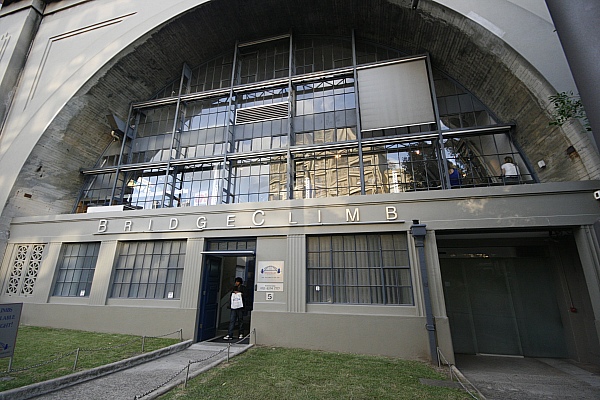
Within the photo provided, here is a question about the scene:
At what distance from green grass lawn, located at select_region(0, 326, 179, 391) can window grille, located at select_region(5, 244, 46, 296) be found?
214 cm

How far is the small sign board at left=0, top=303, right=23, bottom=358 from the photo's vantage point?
225 inches

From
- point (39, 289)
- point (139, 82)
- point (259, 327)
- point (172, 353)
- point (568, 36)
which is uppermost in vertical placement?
point (139, 82)

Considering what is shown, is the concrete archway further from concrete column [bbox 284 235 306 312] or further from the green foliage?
concrete column [bbox 284 235 306 312]

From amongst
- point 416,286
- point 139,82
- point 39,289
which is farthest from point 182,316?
point 139,82

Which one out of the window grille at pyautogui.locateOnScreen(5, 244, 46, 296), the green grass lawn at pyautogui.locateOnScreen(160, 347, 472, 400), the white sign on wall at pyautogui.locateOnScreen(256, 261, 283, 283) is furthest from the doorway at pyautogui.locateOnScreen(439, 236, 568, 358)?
the window grille at pyautogui.locateOnScreen(5, 244, 46, 296)

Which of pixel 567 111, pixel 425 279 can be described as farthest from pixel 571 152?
pixel 425 279

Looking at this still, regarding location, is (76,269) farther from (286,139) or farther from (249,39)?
(249,39)

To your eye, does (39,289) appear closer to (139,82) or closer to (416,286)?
(139,82)

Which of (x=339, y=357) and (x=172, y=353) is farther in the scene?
(x=172, y=353)

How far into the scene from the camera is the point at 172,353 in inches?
327

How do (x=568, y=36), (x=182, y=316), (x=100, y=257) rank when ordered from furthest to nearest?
(x=100, y=257) → (x=182, y=316) → (x=568, y=36)

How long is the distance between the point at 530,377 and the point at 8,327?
1148 cm

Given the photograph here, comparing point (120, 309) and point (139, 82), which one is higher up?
point (139, 82)

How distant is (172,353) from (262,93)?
12.0 metres
